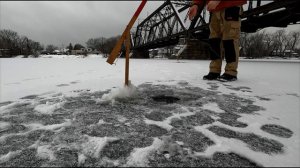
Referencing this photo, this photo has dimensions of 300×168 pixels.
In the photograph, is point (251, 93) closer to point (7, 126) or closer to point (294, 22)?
point (7, 126)

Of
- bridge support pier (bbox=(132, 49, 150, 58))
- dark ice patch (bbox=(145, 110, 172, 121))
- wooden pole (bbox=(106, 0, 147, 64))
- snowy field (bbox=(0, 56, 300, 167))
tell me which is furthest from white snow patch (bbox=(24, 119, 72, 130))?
bridge support pier (bbox=(132, 49, 150, 58))

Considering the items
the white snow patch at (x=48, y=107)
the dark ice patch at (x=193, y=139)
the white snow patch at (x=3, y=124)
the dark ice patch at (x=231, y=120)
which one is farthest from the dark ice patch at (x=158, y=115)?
the white snow patch at (x=3, y=124)

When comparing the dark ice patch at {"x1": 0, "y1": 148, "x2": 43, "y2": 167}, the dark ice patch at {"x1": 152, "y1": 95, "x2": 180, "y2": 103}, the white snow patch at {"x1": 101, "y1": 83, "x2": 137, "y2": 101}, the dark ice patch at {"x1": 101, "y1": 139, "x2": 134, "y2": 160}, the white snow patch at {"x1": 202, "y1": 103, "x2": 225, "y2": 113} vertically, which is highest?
the white snow patch at {"x1": 101, "y1": 83, "x2": 137, "y2": 101}

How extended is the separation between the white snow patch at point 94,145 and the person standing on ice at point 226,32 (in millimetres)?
1853

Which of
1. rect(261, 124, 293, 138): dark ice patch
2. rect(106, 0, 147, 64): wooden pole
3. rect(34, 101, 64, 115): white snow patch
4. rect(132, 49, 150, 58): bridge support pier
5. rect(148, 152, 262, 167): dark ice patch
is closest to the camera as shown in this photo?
rect(148, 152, 262, 167): dark ice patch

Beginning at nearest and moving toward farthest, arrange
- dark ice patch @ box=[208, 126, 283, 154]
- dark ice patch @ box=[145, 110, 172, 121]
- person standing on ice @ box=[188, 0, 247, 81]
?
dark ice patch @ box=[208, 126, 283, 154], dark ice patch @ box=[145, 110, 172, 121], person standing on ice @ box=[188, 0, 247, 81]

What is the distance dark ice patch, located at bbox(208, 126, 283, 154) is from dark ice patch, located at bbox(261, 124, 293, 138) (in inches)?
4.2

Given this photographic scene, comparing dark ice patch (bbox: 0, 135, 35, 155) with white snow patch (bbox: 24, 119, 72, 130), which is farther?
white snow patch (bbox: 24, 119, 72, 130)

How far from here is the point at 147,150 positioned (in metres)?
0.87

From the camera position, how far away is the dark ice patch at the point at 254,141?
882mm

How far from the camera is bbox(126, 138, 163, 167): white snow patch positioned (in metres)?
0.77

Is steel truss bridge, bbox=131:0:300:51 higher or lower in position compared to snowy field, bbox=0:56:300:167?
higher

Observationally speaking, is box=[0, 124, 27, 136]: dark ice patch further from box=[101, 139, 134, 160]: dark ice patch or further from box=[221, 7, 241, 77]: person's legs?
box=[221, 7, 241, 77]: person's legs

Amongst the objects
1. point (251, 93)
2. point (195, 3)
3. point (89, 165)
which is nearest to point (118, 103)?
point (89, 165)
